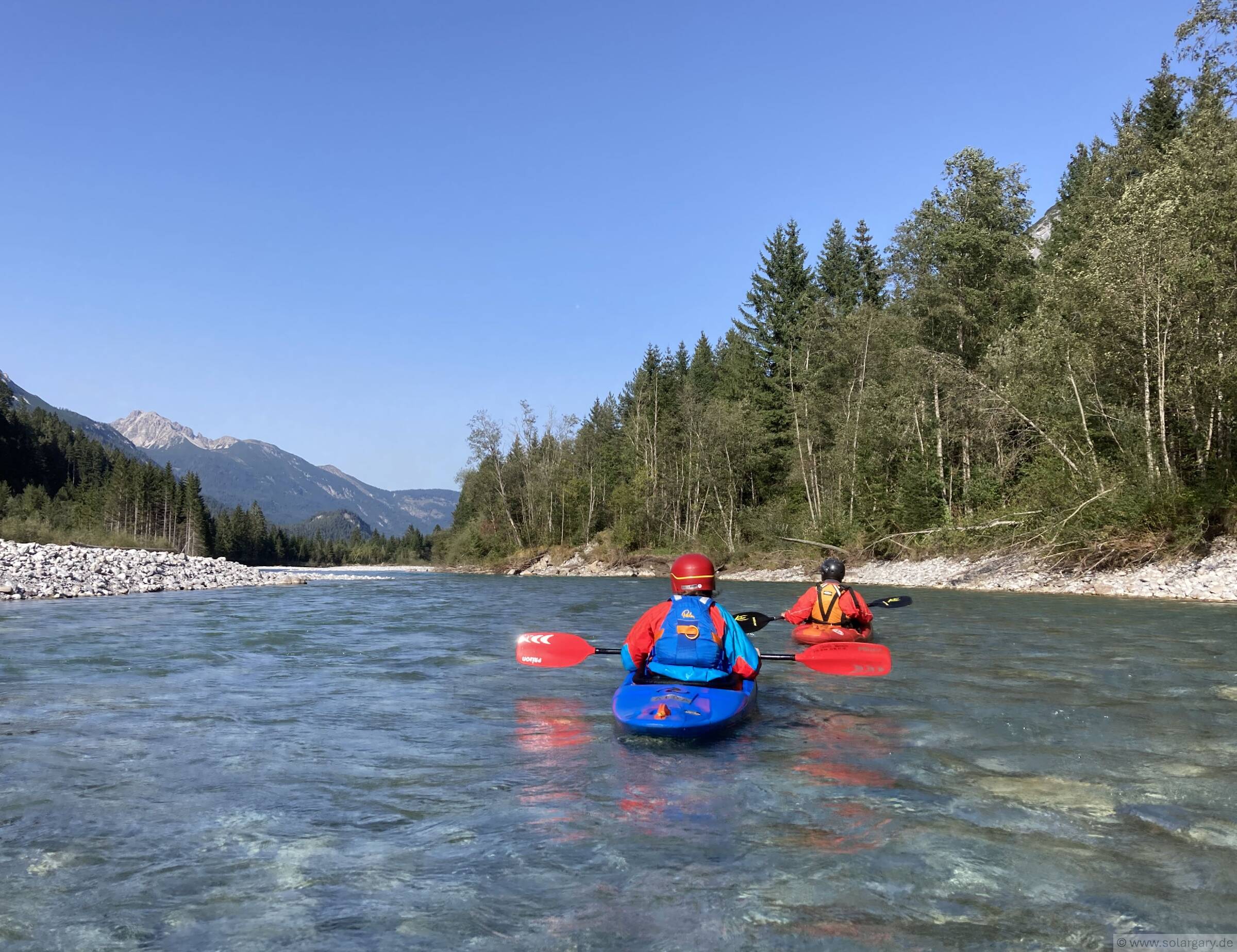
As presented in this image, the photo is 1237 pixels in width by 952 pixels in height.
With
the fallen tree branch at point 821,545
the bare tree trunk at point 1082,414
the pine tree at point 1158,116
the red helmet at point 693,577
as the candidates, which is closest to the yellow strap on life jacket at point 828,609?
the red helmet at point 693,577

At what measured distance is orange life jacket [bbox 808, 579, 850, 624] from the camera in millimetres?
11289

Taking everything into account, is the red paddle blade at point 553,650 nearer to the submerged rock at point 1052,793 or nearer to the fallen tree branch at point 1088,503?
the submerged rock at point 1052,793

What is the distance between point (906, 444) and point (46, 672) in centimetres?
2907

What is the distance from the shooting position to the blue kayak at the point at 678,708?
6.31 m

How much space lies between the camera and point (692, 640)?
7.21 meters

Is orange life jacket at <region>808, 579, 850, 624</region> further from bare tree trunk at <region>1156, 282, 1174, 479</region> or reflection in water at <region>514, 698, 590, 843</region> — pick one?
bare tree trunk at <region>1156, 282, 1174, 479</region>

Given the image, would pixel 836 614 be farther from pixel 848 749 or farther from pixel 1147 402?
pixel 1147 402

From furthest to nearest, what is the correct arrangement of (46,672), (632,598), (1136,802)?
(632,598) < (46,672) < (1136,802)

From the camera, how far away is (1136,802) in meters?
4.79

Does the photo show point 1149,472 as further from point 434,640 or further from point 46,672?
point 46,672

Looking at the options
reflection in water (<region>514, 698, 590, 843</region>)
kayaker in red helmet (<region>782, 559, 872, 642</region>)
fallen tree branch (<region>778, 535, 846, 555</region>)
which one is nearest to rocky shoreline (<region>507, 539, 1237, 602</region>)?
fallen tree branch (<region>778, 535, 846, 555</region>)

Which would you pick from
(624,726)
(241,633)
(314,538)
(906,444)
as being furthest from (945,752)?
(314,538)

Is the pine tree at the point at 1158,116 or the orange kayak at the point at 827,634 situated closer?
the orange kayak at the point at 827,634

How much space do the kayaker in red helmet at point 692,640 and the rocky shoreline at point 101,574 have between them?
20044 mm
